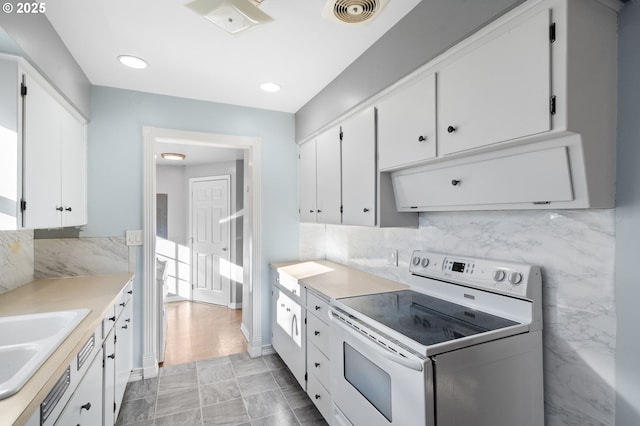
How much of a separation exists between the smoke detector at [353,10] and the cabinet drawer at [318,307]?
161 centimetres

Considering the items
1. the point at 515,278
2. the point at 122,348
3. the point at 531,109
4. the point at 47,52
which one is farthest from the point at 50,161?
the point at 515,278

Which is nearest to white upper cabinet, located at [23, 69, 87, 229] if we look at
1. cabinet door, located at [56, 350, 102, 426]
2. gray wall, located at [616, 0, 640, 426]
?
cabinet door, located at [56, 350, 102, 426]

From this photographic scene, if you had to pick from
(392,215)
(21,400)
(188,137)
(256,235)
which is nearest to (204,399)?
(256,235)

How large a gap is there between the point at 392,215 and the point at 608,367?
1224 millimetres

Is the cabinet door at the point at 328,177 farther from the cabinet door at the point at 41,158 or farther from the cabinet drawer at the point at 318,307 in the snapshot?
the cabinet door at the point at 41,158

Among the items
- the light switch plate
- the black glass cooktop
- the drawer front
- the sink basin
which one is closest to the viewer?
the sink basin

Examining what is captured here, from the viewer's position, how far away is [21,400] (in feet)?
2.98

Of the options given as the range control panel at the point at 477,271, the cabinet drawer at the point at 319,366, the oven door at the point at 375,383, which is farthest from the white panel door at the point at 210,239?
the range control panel at the point at 477,271

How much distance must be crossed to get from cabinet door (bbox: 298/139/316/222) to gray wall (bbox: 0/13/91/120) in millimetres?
1810

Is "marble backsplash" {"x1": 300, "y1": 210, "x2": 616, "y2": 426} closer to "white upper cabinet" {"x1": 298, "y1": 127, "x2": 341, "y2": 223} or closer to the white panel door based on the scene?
"white upper cabinet" {"x1": 298, "y1": 127, "x2": 341, "y2": 223}

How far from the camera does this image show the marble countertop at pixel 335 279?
2.13 m

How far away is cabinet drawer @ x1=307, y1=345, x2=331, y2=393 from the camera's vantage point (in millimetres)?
2049

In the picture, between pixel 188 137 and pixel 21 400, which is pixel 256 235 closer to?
pixel 188 137

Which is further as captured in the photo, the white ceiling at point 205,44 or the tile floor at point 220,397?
the tile floor at point 220,397
